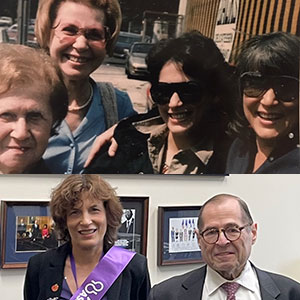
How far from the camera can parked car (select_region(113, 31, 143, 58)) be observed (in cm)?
236

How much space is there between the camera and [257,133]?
2656 millimetres

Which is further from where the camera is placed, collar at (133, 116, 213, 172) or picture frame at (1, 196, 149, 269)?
collar at (133, 116, 213, 172)

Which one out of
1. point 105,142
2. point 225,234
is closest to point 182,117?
point 105,142

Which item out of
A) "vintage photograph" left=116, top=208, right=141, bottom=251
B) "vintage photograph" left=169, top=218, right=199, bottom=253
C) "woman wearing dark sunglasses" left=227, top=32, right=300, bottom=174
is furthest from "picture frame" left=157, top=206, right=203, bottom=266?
"woman wearing dark sunglasses" left=227, top=32, right=300, bottom=174

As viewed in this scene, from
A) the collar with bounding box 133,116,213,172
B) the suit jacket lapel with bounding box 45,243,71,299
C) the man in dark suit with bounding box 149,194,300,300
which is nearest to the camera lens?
the man in dark suit with bounding box 149,194,300,300

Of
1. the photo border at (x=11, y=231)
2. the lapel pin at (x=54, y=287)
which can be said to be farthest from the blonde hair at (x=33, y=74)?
the lapel pin at (x=54, y=287)

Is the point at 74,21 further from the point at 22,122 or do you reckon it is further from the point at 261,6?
the point at 261,6

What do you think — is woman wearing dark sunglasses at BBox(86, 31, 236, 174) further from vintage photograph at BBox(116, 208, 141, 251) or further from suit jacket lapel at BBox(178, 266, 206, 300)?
suit jacket lapel at BBox(178, 266, 206, 300)

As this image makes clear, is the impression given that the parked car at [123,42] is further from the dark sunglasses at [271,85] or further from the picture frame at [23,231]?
the picture frame at [23,231]

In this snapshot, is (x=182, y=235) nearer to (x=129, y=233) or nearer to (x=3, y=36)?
(x=129, y=233)

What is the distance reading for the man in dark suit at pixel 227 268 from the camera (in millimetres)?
1489

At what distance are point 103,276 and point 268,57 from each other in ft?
4.95

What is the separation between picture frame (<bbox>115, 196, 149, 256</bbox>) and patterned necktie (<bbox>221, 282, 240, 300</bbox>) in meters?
0.94

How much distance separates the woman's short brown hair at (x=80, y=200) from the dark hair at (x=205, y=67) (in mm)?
753
